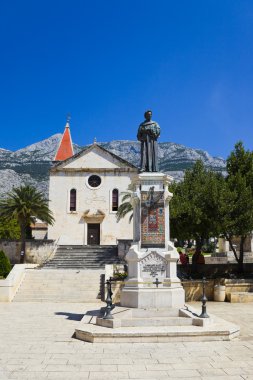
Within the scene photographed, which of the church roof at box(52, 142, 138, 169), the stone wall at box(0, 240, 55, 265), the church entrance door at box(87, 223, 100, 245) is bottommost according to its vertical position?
the stone wall at box(0, 240, 55, 265)

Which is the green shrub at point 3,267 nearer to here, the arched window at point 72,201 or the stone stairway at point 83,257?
the stone stairway at point 83,257

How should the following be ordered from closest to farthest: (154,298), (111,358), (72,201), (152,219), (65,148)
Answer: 1. (111,358)
2. (154,298)
3. (152,219)
4. (72,201)
5. (65,148)

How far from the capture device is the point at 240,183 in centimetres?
2259

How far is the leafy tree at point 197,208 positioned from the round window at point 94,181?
492 inches

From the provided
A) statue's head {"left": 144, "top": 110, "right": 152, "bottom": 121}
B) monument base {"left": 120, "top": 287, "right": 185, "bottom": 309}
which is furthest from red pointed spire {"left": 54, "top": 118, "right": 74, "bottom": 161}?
monument base {"left": 120, "top": 287, "right": 185, "bottom": 309}

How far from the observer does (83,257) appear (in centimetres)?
2939

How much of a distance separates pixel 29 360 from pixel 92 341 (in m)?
2.03

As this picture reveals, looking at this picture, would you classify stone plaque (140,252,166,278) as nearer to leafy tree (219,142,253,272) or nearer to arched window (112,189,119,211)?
leafy tree (219,142,253,272)

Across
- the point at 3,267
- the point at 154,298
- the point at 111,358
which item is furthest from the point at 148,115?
the point at 3,267

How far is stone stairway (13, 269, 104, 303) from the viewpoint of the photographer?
65.3 ft

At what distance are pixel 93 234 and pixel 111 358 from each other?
27.6 m

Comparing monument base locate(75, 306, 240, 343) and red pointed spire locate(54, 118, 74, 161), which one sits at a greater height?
red pointed spire locate(54, 118, 74, 161)

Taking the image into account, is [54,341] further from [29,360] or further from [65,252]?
[65,252]

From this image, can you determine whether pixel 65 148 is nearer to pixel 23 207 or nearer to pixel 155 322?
pixel 23 207
